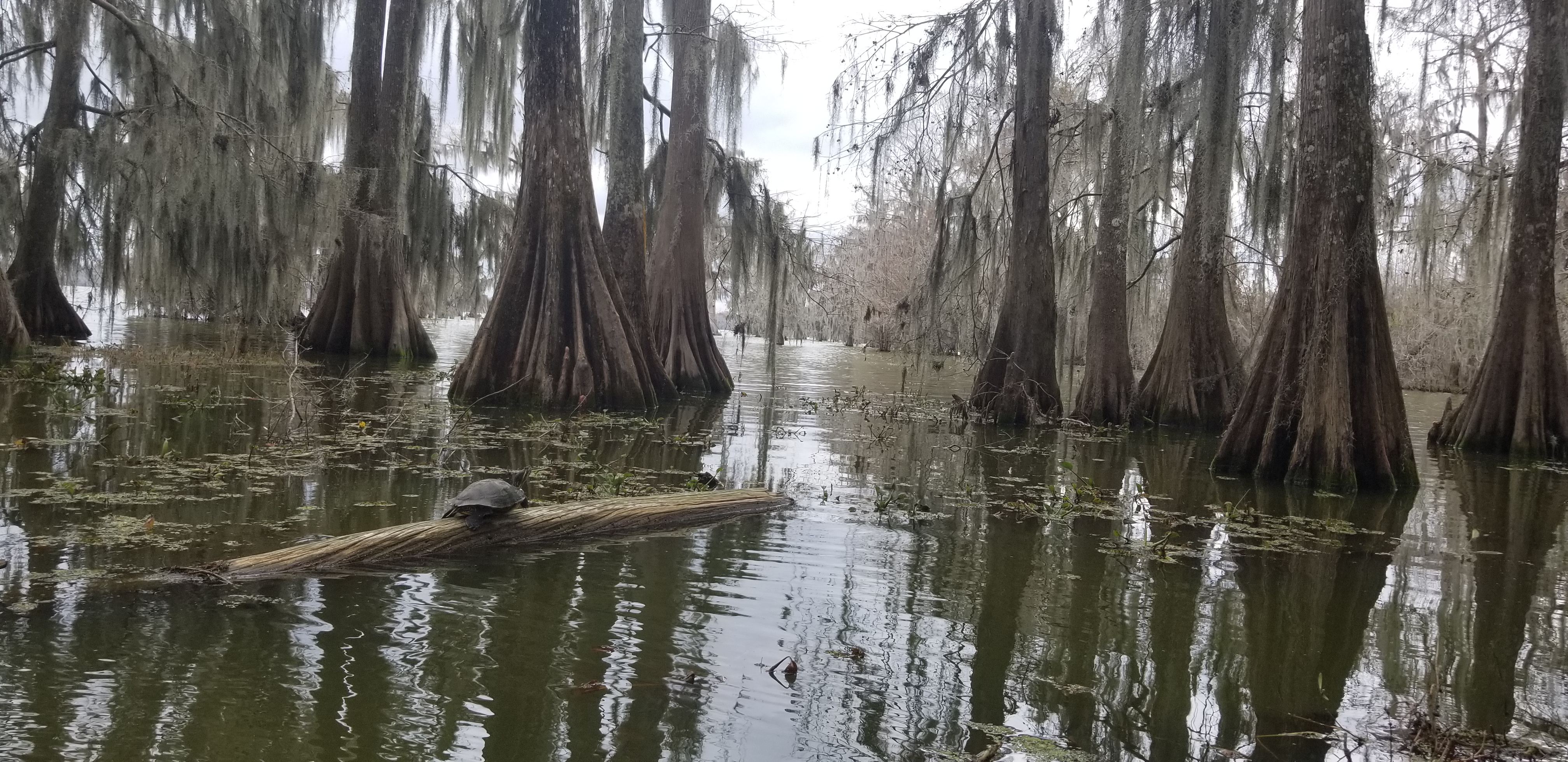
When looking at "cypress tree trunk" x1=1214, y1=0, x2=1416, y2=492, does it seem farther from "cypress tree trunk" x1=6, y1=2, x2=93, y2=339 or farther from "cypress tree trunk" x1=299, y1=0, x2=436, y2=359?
"cypress tree trunk" x1=6, y1=2, x2=93, y2=339

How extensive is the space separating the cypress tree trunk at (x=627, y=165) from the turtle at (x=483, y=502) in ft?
26.8

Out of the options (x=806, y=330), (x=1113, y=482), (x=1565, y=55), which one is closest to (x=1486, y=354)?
(x=1565, y=55)

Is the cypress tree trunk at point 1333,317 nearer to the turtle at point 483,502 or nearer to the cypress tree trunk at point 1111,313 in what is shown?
the cypress tree trunk at point 1111,313

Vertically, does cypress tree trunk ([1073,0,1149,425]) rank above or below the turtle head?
above

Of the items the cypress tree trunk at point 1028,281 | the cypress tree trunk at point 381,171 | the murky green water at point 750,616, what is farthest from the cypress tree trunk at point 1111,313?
the cypress tree trunk at point 381,171

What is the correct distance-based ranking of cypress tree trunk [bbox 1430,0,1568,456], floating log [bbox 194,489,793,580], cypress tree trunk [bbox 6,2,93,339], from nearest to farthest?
1. floating log [bbox 194,489,793,580]
2. cypress tree trunk [bbox 1430,0,1568,456]
3. cypress tree trunk [bbox 6,2,93,339]

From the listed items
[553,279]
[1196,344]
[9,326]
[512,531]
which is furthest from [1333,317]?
[9,326]

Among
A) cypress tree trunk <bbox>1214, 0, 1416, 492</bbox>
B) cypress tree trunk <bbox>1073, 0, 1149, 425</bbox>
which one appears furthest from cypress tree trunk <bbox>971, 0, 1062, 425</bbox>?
cypress tree trunk <bbox>1214, 0, 1416, 492</bbox>

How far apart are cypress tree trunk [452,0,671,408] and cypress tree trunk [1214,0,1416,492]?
6.15 meters

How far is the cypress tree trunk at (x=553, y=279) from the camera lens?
10.5 m

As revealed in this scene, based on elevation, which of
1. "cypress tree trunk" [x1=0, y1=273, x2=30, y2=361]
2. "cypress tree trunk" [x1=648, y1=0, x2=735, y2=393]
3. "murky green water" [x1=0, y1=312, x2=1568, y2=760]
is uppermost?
"cypress tree trunk" [x1=648, y1=0, x2=735, y2=393]

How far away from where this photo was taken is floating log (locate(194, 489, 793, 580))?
376 cm

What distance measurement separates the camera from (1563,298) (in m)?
19.9

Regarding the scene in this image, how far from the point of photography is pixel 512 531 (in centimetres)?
446
